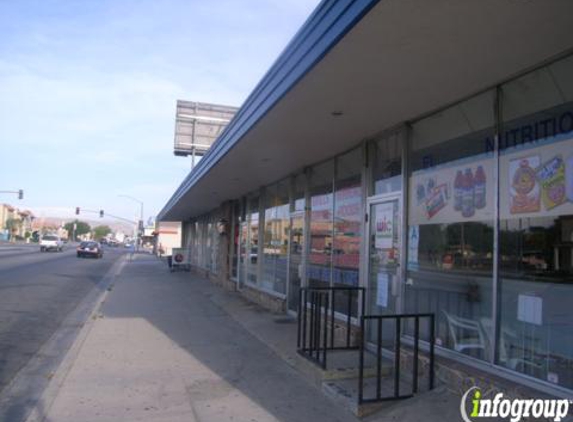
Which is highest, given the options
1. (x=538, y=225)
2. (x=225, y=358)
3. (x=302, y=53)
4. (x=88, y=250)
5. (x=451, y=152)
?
(x=302, y=53)

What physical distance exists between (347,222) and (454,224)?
9.58ft

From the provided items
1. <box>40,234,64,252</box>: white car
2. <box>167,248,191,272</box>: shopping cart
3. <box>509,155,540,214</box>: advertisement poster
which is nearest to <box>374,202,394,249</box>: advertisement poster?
<box>509,155,540,214</box>: advertisement poster

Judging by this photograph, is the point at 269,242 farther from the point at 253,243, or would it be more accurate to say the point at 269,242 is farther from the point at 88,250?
the point at 88,250

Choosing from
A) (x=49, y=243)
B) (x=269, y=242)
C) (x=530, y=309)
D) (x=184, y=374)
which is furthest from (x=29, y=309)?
(x=49, y=243)

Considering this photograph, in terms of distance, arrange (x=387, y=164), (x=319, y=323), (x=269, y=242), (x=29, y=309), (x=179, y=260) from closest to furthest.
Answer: (x=319, y=323), (x=387, y=164), (x=29, y=309), (x=269, y=242), (x=179, y=260)

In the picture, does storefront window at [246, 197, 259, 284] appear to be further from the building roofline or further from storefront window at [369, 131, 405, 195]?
storefront window at [369, 131, 405, 195]

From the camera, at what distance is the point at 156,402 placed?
5.97 meters

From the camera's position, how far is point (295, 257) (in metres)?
11.8

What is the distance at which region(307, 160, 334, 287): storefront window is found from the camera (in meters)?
9.98

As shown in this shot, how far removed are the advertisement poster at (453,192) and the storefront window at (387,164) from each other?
1.45 feet

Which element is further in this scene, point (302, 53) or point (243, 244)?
point (243, 244)

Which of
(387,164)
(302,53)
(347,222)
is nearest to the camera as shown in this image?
(302,53)

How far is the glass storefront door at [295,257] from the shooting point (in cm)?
1154

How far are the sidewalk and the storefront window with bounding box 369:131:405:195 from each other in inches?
110
